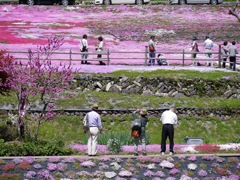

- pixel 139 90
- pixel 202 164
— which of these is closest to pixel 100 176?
pixel 202 164

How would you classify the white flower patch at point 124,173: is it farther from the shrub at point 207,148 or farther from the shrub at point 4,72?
the shrub at point 4,72

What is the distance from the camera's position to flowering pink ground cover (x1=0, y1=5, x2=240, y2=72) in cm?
5228

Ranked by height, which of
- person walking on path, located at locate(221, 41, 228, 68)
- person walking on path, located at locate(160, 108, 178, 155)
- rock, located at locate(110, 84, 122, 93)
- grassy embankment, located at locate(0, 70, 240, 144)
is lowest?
grassy embankment, located at locate(0, 70, 240, 144)

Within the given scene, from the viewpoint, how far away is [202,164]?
27359mm

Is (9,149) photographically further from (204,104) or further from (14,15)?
(14,15)

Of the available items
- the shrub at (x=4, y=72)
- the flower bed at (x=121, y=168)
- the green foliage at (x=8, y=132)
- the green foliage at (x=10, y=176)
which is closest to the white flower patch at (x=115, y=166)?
the flower bed at (x=121, y=168)

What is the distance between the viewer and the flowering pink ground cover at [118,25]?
52284mm

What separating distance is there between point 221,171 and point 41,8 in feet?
142

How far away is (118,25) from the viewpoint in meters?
61.2

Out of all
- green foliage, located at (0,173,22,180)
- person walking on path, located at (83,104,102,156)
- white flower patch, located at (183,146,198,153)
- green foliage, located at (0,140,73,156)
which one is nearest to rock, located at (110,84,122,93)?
white flower patch, located at (183,146,198,153)

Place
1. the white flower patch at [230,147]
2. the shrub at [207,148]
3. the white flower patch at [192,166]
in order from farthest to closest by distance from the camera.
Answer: the white flower patch at [230,147]
the shrub at [207,148]
the white flower patch at [192,166]

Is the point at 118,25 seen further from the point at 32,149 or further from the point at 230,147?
the point at 32,149

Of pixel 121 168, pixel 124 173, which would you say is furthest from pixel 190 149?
pixel 124 173

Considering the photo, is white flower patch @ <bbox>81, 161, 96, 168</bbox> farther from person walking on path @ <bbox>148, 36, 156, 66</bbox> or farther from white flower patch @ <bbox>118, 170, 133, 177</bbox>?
person walking on path @ <bbox>148, 36, 156, 66</bbox>
